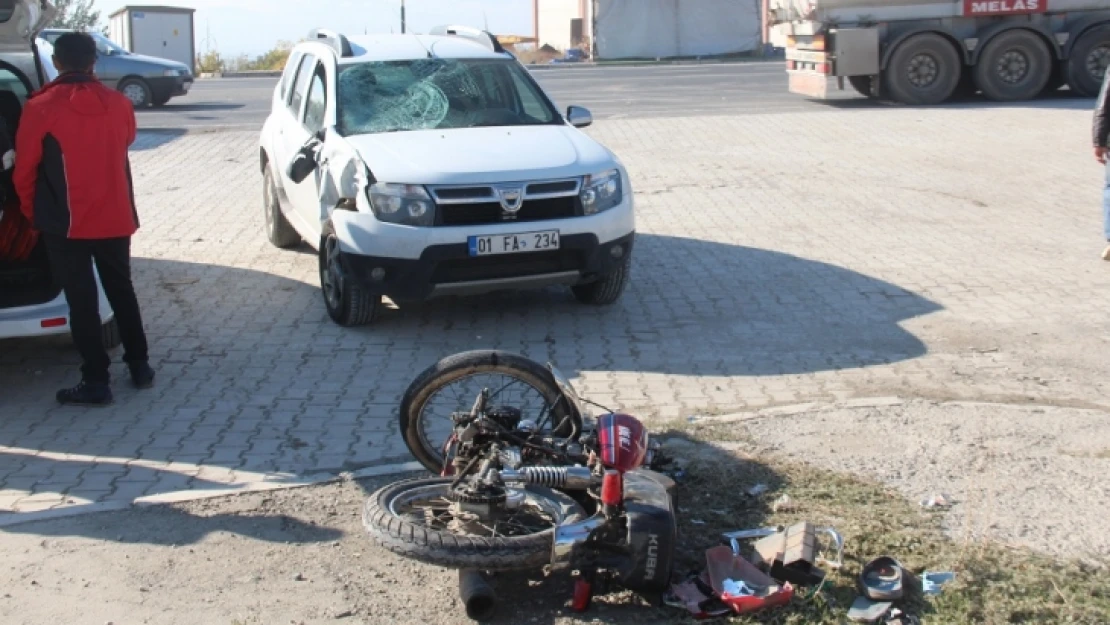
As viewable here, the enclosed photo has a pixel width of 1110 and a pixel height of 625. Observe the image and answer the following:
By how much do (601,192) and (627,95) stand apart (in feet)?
60.3

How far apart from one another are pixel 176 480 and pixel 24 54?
286 cm

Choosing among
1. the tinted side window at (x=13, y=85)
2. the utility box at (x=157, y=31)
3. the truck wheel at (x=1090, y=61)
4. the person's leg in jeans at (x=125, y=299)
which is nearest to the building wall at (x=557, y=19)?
the utility box at (x=157, y=31)

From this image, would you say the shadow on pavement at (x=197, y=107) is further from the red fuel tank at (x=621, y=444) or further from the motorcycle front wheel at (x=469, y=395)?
the red fuel tank at (x=621, y=444)

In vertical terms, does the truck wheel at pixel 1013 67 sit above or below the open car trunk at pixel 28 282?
above

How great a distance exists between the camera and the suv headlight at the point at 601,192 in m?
8.23

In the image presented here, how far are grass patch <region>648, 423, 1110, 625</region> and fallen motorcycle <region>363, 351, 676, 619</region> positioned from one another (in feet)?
1.10

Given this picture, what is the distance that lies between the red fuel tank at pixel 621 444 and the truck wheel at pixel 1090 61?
755 inches

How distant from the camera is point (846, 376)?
7.33m

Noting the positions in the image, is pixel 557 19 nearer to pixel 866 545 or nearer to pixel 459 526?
pixel 866 545

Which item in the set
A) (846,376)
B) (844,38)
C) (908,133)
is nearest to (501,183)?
(846,376)

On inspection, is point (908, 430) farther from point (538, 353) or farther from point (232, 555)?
point (232, 555)

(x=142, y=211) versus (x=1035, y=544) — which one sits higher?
(x=142, y=211)

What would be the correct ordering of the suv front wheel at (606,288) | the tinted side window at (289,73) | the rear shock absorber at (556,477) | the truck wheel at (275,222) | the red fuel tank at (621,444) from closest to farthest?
the red fuel tank at (621,444), the rear shock absorber at (556,477), the suv front wheel at (606,288), the tinted side window at (289,73), the truck wheel at (275,222)

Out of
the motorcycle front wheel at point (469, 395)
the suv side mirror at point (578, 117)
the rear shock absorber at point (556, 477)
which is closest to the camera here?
the rear shock absorber at point (556, 477)
